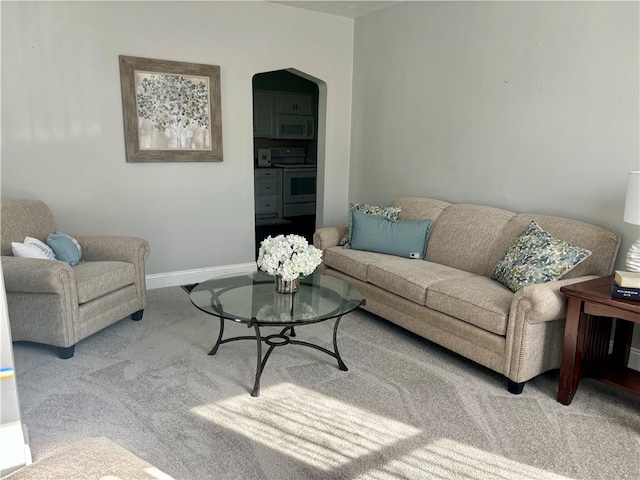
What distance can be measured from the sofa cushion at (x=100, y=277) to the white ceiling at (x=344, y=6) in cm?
286

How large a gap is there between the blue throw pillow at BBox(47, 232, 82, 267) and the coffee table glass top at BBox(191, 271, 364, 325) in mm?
1017

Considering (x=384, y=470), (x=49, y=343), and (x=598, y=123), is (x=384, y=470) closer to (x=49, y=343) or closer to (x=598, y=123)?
(x=49, y=343)

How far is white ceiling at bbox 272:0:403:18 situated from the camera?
171 inches

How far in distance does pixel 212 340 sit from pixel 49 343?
978 millimetres

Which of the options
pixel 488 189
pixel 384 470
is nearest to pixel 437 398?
pixel 384 470

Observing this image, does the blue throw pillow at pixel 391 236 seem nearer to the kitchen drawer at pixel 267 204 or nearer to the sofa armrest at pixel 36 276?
the sofa armrest at pixel 36 276

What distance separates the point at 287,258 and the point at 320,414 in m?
0.84

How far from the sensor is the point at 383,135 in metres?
4.69

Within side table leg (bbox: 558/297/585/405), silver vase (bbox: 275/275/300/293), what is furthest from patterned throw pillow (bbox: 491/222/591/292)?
silver vase (bbox: 275/275/300/293)

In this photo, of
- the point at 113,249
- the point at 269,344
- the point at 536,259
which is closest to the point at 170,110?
the point at 113,249

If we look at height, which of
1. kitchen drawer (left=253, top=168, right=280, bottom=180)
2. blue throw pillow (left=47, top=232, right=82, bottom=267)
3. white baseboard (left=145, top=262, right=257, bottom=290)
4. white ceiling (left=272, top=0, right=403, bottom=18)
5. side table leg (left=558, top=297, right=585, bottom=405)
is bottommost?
white baseboard (left=145, top=262, right=257, bottom=290)

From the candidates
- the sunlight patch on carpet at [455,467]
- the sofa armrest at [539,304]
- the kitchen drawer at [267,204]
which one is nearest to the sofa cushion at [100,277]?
the sunlight patch on carpet at [455,467]

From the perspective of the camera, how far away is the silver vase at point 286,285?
2.80 meters

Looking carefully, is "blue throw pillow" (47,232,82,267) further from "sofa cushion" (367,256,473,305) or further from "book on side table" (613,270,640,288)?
"book on side table" (613,270,640,288)
